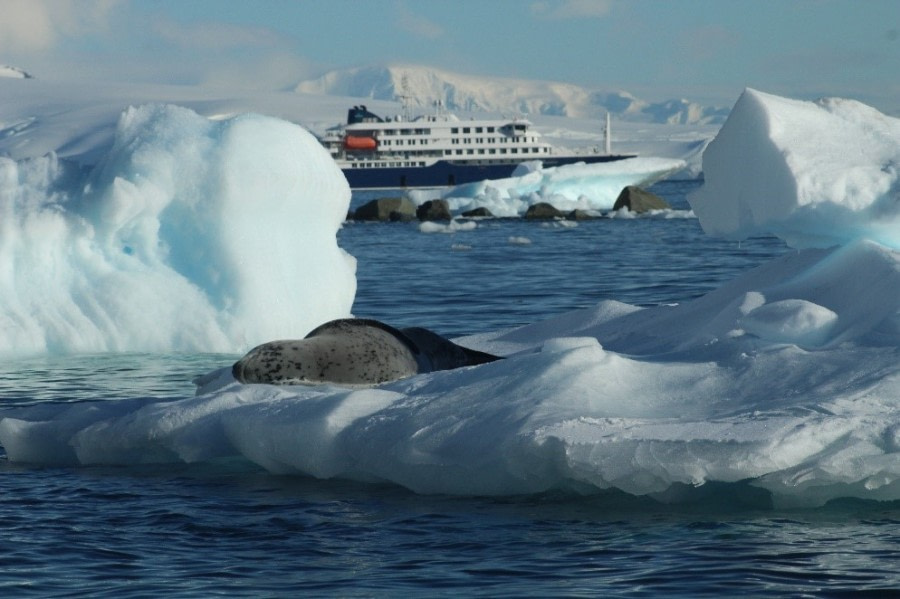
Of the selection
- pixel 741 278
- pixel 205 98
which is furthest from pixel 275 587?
pixel 205 98

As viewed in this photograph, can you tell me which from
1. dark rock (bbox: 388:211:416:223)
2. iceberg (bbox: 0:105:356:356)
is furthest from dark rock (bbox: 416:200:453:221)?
iceberg (bbox: 0:105:356:356)

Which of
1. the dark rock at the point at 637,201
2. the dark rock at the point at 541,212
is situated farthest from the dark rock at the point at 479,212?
the dark rock at the point at 637,201

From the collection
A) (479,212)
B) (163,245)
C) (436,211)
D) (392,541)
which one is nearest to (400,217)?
(436,211)

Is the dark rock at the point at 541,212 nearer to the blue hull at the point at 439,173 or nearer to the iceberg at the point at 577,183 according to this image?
the iceberg at the point at 577,183

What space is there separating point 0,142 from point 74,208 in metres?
90.8

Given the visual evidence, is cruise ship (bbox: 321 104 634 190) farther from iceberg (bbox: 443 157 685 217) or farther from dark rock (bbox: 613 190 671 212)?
dark rock (bbox: 613 190 671 212)

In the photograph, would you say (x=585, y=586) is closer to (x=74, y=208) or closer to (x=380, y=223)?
(x=74, y=208)

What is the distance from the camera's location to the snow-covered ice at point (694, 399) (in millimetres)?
5457

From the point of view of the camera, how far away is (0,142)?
97938 mm

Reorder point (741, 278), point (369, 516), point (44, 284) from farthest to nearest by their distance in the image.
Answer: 1. point (44, 284)
2. point (741, 278)
3. point (369, 516)

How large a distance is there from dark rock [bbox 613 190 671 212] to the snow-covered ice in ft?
121

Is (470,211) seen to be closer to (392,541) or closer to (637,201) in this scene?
(637,201)

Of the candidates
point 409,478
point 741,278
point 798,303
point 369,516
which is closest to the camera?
point 369,516

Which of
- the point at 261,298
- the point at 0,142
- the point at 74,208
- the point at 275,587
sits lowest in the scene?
the point at 275,587
